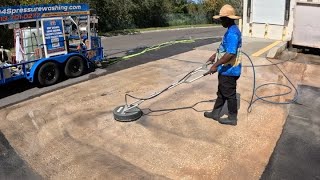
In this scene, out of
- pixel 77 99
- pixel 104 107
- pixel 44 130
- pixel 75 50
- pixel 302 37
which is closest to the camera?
pixel 44 130

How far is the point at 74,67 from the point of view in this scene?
31.7 ft

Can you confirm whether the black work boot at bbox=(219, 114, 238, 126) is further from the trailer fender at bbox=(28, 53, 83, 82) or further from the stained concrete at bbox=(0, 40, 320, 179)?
the trailer fender at bbox=(28, 53, 83, 82)

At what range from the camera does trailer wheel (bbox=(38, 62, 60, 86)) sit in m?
8.71

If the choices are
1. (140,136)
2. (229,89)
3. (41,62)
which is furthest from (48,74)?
(229,89)

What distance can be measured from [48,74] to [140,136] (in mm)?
4198

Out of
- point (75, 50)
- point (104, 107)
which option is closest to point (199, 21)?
point (75, 50)

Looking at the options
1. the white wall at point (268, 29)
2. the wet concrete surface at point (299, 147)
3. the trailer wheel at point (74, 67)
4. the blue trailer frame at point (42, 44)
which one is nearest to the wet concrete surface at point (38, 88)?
the trailer wheel at point (74, 67)

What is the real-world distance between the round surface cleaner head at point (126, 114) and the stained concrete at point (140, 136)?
109 millimetres

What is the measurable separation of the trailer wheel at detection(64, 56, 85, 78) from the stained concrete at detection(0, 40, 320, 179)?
855mm

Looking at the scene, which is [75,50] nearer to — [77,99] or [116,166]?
[77,99]

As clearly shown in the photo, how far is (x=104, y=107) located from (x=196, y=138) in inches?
93.9

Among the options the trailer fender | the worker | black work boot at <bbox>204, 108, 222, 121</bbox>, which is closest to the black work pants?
the worker

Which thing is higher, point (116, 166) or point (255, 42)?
point (255, 42)

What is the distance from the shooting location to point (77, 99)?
7832mm
